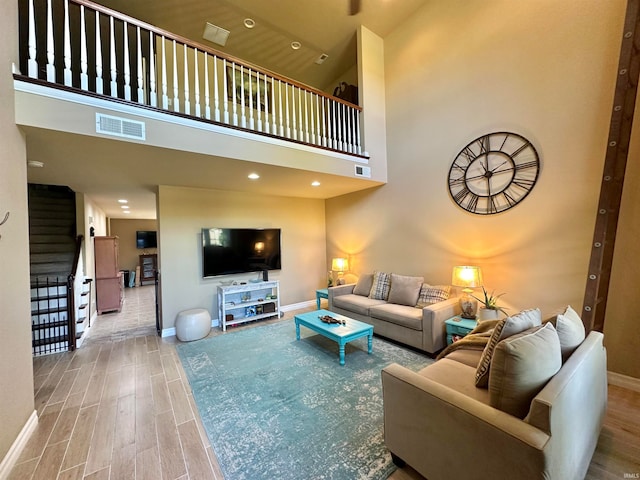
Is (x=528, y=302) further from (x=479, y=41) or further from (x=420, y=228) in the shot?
(x=479, y=41)

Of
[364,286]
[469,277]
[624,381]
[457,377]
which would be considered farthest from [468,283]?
[364,286]

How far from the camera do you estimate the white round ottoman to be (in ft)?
12.4

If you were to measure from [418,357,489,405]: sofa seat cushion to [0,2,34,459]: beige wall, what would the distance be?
2823 mm

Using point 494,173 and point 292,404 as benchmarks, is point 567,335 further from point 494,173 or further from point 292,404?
point 494,173

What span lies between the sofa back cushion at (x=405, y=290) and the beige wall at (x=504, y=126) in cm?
33

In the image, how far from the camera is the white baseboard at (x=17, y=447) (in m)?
1.63

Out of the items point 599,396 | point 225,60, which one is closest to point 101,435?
point 599,396

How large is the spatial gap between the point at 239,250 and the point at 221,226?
1.76 feet

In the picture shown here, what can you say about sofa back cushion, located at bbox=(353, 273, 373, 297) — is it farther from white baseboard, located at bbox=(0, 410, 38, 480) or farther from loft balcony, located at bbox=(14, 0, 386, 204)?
white baseboard, located at bbox=(0, 410, 38, 480)

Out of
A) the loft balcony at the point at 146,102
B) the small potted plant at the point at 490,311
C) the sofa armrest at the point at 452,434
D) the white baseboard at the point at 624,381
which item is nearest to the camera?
the sofa armrest at the point at 452,434

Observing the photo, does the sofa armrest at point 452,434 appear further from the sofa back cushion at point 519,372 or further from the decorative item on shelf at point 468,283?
the decorative item on shelf at point 468,283

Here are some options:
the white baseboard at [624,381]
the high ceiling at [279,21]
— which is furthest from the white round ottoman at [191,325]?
the white baseboard at [624,381]

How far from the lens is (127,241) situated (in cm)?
916

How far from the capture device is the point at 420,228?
407cm
